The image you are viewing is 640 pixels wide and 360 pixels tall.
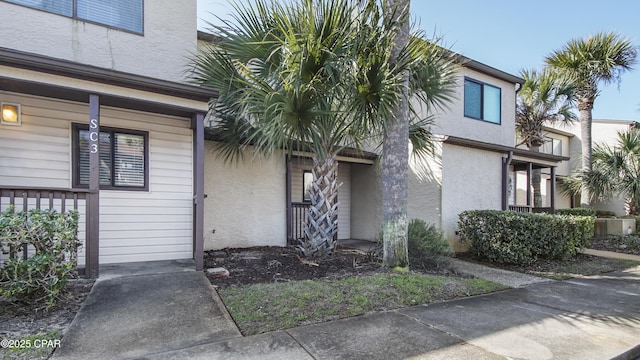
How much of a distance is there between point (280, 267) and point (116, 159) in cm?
366

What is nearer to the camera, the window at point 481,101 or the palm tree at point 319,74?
the palm tree at point 319,74

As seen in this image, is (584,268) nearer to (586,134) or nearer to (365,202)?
(365,202)

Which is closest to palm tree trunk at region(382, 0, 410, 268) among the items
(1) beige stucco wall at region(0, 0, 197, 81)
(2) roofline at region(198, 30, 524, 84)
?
(1) beige stucco wall at region(0, 0, 197, 81)

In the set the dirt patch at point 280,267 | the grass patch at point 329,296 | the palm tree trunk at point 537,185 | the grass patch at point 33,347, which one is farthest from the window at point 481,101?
the grass patch at point 33,347

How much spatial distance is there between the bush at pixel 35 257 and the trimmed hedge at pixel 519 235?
7.96m

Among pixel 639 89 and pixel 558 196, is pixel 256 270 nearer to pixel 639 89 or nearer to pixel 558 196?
pixel 639 89

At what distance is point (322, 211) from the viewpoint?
6.64 metres

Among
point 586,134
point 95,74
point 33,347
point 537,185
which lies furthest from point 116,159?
point 586,134

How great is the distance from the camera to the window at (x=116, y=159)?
5855 mm

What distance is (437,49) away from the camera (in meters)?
6.30

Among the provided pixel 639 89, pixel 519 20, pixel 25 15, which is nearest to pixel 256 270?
pixel 25 15

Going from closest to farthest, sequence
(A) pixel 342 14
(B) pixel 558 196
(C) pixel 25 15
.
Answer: (A) pixel 342 14, (C) pixel 25 15, (B) pixel 558 196

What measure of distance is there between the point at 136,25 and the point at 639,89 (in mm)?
19113

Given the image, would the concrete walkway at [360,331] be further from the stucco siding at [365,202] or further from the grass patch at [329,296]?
the stucco siding at [365,202]
